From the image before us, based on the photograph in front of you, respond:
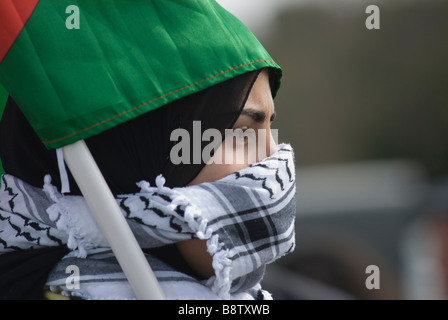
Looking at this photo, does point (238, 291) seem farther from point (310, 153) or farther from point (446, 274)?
point (310, 153)

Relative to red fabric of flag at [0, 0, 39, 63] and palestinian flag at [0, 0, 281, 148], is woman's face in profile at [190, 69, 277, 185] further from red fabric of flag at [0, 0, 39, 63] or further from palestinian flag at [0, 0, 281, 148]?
red fabric of flag at [0, 0, 39, 63]

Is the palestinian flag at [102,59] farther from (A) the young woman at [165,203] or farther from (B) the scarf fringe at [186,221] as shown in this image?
(B) the scarf fringe at [186,221]

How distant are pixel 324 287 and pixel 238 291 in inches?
194

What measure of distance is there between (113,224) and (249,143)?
61cm

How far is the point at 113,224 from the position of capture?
190 centimetres

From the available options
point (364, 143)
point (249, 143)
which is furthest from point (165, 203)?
point (364, 143)

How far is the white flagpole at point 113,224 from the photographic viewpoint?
1891 millimetres

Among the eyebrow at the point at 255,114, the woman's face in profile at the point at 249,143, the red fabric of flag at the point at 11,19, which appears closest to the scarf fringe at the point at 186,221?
the woman's face in profile at the point at 249,143

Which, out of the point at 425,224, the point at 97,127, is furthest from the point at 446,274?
the point at 97,127

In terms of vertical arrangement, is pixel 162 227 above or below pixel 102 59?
below

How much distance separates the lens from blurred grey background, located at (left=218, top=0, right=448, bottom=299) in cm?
764

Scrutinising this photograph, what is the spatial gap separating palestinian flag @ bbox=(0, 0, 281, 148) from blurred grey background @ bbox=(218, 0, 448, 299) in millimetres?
1447

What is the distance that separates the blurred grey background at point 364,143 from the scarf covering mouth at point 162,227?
5.19ft

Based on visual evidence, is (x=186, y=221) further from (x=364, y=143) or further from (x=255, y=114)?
(x=364, y=143)
